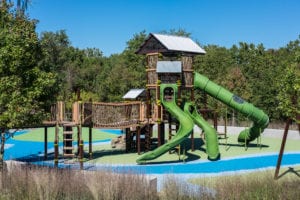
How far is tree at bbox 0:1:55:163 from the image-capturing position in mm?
10602

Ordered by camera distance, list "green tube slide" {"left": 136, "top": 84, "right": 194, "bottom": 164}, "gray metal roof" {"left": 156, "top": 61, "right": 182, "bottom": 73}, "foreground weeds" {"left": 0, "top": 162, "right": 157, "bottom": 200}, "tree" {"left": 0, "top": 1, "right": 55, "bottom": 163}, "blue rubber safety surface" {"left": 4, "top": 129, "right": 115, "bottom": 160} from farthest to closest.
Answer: "blue rubber safety surface" {"left": 4, "top": 129, "right": 115, "bottom": 160} < "gray metal roof" {"left": 156, "top": 61, "right": 182, "bottom": 73} < "green tube slide" {"left": 136, "top": 84, "right": 194, "bottom": 164} < "tree" {"left": 0, "top": 1, "right": 55, "bottom": 163} < "foreground weeds" {"left": 0, "top": 162, "right": 157, "bottom": 200}

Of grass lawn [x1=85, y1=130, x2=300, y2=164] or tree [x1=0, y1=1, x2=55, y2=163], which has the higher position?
tree [x1=0, y1=1, x2=55, y2=163]

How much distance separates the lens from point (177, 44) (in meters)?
21.0

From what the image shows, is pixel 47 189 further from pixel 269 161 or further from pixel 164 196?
pixel 269 161

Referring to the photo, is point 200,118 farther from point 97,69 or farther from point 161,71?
point 97,69

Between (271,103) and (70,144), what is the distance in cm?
1989

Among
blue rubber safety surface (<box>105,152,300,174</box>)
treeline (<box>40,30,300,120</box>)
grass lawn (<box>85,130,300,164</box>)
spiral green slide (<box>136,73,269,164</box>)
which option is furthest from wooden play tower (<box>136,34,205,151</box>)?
treeline (<box>40,30,300,120</box>)

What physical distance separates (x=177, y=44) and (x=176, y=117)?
15.0 ft

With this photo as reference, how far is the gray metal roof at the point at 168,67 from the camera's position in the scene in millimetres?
19328

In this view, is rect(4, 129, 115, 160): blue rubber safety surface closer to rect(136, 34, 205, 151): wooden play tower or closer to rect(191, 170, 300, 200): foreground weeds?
rect(136, 34, 205, 151): wooden play tower

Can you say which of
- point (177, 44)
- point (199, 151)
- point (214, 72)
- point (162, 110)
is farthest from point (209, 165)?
point (214, 72)

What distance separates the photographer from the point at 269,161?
705 inches

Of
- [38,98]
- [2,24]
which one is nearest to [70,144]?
[38,98]

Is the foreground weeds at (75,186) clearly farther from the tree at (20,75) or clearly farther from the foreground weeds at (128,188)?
the tree at (20,75)
